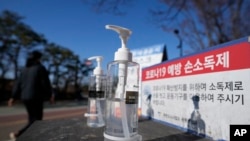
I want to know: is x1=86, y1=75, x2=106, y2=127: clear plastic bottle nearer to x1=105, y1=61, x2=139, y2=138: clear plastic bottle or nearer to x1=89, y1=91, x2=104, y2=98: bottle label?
x1=89, y1=91, x2=104, y2=98: bottle label

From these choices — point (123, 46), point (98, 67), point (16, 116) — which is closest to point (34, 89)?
point (98, 67)

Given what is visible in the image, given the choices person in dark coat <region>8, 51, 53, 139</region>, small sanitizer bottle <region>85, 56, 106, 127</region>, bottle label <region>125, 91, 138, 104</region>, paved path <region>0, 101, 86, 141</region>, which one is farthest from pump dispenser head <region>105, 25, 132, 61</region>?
paved path <region>0, 101, 86, 141</region>

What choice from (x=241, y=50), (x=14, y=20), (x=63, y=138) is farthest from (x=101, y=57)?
(x=14, y=20)

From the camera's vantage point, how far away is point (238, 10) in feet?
19.7

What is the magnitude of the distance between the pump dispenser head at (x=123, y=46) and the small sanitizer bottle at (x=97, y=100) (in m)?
0.39


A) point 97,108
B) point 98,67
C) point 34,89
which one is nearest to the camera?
point 97,108

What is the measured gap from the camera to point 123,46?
0.83 meters

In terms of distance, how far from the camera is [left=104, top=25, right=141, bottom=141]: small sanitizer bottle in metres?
0.74

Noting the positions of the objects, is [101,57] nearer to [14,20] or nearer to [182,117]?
[182,117]

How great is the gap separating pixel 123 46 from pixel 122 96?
17 cm

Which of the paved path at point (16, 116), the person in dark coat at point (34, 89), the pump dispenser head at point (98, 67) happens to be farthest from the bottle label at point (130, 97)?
the paved path at point (16, 116)

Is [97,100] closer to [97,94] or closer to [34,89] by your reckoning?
[97,94]

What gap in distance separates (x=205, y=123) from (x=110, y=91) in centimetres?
41

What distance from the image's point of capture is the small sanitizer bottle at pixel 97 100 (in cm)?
118
